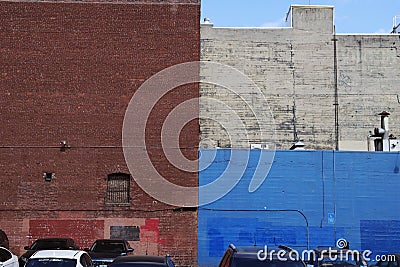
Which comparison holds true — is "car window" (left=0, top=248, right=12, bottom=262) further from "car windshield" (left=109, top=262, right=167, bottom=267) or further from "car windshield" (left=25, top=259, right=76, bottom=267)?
"car windshield" (left=109, top=262, right=167, bottom=267)

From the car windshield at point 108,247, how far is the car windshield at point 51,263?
840 cm

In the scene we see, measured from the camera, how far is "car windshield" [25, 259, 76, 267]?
1471 cm

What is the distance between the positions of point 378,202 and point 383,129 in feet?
14.7

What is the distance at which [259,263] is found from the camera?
11688 millimetres

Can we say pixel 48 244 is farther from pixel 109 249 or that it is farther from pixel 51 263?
pixel 51 263

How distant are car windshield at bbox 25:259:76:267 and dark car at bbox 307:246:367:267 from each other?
668 centimetres

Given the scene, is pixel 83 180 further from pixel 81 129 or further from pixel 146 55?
pixel 146 55

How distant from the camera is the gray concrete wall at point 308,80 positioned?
3531 cm

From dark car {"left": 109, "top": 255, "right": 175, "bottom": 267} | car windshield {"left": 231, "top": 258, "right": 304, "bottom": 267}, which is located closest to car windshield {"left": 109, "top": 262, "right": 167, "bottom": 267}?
dark car {"left": 109, "top": 255, "right": 175, "bottom": 267}

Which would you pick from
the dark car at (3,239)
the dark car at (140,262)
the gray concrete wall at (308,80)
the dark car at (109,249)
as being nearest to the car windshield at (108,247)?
the dark car at (109,249)

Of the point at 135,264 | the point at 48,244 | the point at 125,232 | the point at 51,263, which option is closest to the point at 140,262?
the point at 135,264

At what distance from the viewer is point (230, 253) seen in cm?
1240

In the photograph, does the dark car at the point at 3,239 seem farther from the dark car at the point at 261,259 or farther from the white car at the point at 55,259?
the dark car at the point at 261,259

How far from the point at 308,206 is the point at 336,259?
10.4 metres
